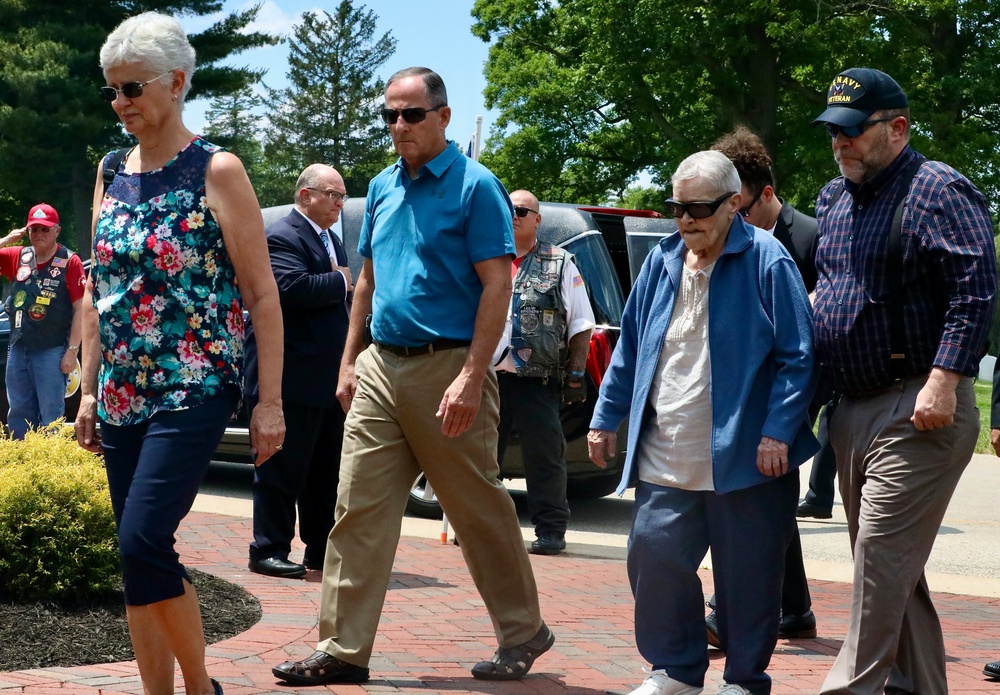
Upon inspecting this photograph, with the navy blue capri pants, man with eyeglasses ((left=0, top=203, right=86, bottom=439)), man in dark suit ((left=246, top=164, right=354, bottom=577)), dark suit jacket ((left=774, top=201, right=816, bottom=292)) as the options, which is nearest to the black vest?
man with eyeglasses ((left=0, top=203, right=86, bottom=439))

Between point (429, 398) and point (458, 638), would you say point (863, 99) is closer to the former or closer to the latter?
point (429, 398)

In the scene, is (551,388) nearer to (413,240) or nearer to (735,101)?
(413,240)

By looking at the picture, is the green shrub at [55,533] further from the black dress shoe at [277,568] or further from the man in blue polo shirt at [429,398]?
the man in blue polo shirt at [429,398]

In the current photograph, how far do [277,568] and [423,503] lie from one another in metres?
2.52

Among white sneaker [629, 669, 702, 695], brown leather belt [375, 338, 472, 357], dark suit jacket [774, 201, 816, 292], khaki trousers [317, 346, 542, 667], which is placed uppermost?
dark suit jacket [774, 201, 816, 292]

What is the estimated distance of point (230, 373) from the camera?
3.72 metres

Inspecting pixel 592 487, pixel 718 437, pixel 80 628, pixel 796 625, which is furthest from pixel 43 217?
pixel 718 437

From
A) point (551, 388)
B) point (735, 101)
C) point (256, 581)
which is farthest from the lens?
point (735, 101)

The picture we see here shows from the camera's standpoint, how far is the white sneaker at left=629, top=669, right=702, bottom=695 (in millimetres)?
4195

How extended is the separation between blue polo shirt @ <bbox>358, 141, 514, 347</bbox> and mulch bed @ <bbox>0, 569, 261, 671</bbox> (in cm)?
144

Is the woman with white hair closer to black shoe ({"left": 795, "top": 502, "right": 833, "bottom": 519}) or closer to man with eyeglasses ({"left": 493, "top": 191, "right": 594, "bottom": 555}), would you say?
man with eyeglasses ({"left": 493, "top": 191, "right": 594, "bottom": 555})

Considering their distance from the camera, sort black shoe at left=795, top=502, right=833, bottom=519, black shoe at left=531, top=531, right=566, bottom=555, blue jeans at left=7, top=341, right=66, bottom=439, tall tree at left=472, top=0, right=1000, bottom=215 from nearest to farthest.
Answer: black shoe at left=531, top=531, right=566, bottom=555 → black shoe at left=795, top=502, right=833, bottom=519 → blue jeans at left=7, top=341, right=66, bottom=439 → tall tree at left=472, top=0, right=1000, bottom=215

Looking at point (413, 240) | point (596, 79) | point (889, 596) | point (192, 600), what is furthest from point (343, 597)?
point (596, 79)

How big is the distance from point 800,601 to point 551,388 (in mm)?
2553
